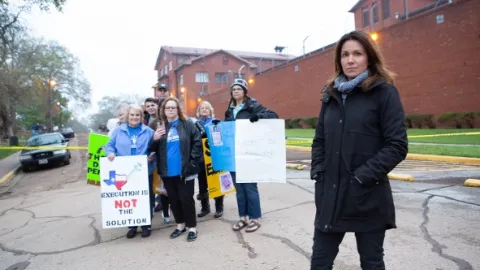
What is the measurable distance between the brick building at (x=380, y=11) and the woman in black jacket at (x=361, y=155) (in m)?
23.2

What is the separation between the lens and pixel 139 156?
4.24 m

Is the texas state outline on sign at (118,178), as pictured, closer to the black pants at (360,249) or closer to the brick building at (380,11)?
the black pants at (360,249)

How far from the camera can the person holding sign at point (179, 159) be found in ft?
13.5

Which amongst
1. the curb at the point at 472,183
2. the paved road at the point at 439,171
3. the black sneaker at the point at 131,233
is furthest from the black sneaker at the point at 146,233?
the curb at the point at 472,183

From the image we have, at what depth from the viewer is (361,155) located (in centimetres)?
201

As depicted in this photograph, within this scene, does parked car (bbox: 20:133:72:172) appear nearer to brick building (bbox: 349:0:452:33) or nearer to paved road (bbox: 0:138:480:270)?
paved road (bbox: 0:138:480:270)

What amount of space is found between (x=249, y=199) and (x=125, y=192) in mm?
1657

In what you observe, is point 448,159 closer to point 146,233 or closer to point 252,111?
point 252,111

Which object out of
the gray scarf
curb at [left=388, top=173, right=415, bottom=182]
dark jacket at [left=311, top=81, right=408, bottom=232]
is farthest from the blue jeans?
curb at [left=388, top=173, right=415, bottom=182]

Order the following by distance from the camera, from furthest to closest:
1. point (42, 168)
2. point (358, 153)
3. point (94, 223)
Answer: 1. point (42, 168)
2. point (94, 223)
3. point (358, 153)

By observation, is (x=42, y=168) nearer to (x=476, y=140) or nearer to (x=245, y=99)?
(x=245, y=99)

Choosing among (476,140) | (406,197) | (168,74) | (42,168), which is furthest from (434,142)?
(168,74)

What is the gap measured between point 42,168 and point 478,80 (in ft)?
65.7

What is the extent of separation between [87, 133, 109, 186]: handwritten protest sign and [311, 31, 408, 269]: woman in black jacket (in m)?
3.97
